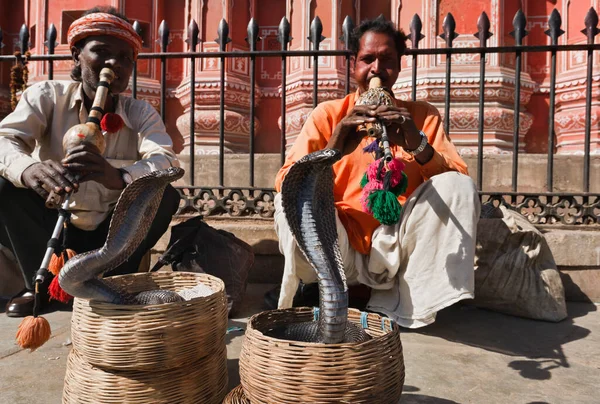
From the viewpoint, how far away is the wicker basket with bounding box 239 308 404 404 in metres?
1.14

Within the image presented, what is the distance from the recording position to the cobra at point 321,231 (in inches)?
48.0

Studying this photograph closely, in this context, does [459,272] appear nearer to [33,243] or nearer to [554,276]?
[554,276]

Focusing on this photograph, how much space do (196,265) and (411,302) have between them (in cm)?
104

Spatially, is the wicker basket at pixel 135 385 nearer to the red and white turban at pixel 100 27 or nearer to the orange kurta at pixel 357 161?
the orange kurta at pixel 357 161

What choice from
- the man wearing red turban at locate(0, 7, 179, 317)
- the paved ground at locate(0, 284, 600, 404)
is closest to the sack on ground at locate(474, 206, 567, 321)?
the paved ground at locate(0, 284, 600, 404)

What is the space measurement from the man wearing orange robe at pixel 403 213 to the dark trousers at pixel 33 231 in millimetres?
775

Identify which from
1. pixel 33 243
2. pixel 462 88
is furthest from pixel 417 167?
pixel 462 88

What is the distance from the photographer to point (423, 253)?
217 centimetres

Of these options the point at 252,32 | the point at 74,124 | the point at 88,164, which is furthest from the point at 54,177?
the point at 252,32

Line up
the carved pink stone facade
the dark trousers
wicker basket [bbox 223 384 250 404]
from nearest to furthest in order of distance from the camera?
wicker basket [bbox 223 384 250 404] < the dark trousers < the carved pink stone facade

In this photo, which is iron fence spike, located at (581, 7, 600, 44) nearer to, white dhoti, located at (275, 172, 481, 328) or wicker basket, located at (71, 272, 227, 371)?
white dhoti, located at (275, 172, 481, 328)

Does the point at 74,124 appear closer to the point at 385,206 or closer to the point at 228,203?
the point at 228,203

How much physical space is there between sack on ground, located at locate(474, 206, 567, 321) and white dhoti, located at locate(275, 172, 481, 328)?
1.80ft

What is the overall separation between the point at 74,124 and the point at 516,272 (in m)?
2.33
